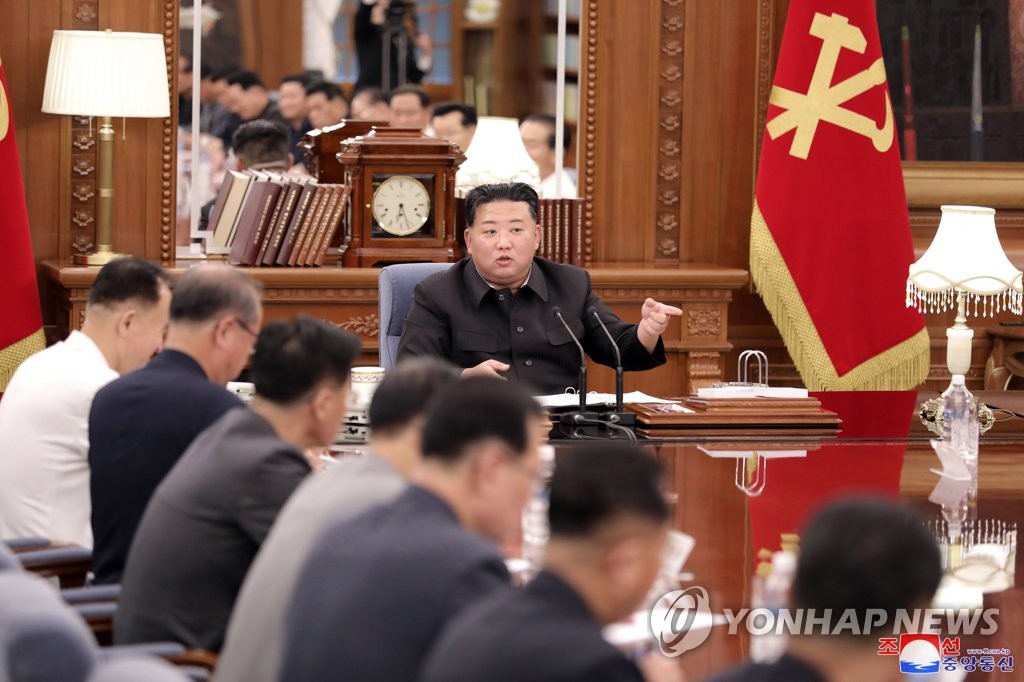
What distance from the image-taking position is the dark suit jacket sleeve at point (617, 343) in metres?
4.48

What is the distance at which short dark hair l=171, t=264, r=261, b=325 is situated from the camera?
10.1 feet

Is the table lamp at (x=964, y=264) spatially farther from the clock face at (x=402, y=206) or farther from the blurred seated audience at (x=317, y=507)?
the blurred seated audience at (x=317, y=507)

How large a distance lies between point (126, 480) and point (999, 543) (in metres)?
1.63

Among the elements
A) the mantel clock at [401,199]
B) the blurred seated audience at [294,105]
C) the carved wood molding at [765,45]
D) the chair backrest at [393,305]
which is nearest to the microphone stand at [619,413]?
the chair backrest at [393,305]

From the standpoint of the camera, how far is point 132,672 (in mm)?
1628

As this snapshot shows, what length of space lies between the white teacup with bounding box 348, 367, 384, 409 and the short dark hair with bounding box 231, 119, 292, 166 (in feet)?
7.77

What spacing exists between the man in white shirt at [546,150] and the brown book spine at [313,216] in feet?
3.27

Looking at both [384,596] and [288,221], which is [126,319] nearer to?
[384,596]

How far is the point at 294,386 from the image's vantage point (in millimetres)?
2648

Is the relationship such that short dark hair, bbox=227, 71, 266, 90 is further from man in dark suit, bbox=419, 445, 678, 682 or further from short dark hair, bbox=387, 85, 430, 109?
man in dark suit, bbox=419, 445, 678, 682

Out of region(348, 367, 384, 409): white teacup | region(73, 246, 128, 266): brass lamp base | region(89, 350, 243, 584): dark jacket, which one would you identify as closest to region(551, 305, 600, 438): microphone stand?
region(348, 367, 384, 409): white teacup

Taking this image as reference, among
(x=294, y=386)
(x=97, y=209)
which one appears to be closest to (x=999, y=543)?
(x=294, y=386)

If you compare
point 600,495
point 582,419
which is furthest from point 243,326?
point 600,495

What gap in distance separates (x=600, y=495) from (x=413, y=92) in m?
4.63
